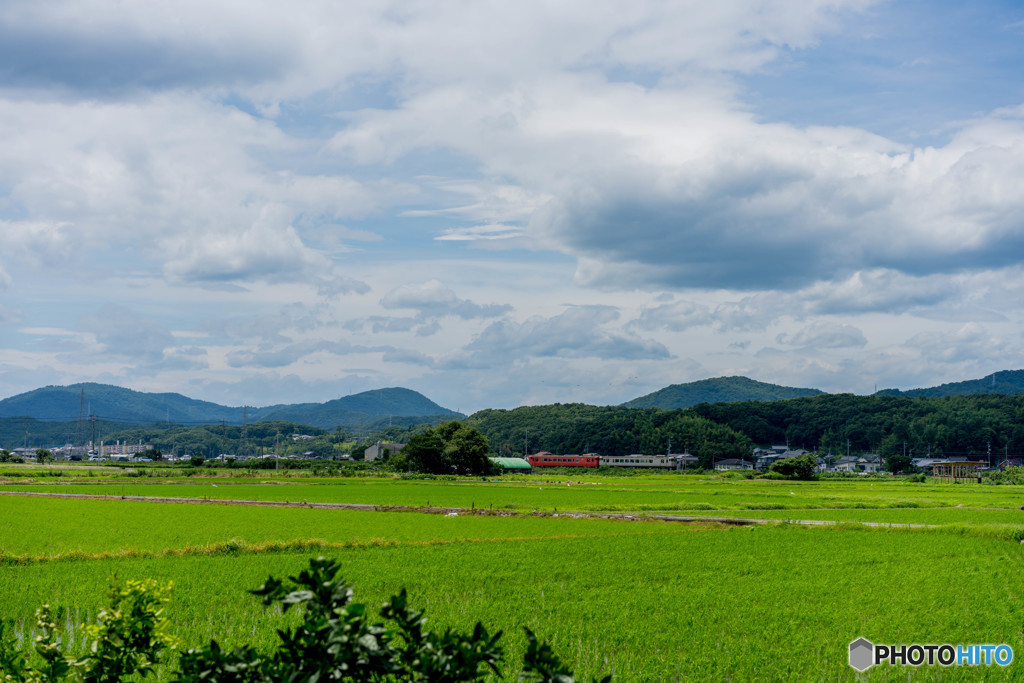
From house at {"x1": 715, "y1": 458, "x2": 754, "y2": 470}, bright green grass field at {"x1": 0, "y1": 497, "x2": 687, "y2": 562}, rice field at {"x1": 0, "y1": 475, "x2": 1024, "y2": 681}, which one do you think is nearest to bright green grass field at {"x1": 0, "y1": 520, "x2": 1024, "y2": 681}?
rice field at {"x1": 0, "y1": 475, "x2": 1024, "y2": 681}

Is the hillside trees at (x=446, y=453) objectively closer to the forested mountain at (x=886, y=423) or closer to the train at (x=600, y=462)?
the train at (x=600, y=462)

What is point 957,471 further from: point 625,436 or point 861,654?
point 861,654

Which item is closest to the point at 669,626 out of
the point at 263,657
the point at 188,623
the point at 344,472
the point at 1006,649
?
the point at 1006,649

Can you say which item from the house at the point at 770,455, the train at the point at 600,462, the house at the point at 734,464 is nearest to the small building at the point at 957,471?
the house at the point at 770,455

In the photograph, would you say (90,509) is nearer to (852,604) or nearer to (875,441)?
(852,604)

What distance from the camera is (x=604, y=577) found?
16.6 metres

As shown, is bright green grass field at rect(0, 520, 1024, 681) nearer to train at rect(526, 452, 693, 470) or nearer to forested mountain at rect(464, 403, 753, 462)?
train at rect(526, 452, 693, 470)

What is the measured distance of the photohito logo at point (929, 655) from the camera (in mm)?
10078

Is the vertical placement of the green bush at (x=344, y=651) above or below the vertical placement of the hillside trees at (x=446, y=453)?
above

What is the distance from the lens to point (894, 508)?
4031 cm

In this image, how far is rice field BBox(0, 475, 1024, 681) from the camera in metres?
10.7

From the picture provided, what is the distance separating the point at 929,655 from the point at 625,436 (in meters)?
136

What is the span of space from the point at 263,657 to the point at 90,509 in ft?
118

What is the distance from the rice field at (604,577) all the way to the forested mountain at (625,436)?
10944 cm
